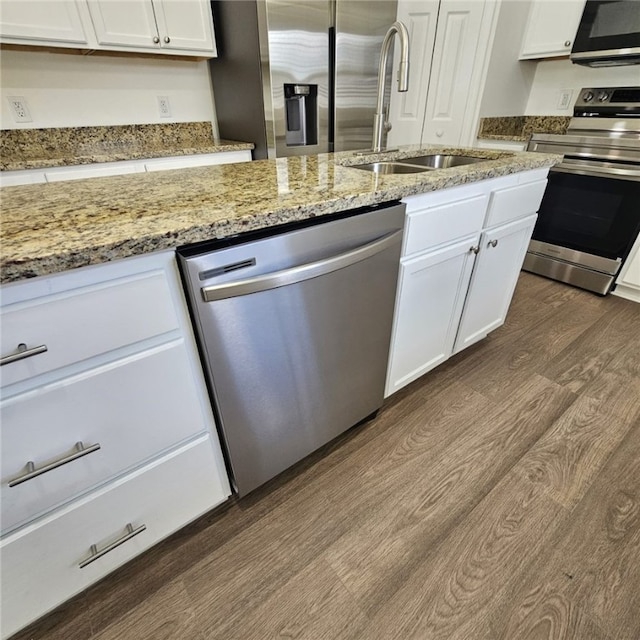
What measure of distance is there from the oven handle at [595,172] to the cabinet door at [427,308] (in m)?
1.44

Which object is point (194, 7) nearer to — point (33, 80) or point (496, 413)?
point (33, 80)

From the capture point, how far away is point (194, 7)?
2088 mm

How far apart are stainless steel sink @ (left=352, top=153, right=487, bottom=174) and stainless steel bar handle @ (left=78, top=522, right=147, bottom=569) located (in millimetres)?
1407

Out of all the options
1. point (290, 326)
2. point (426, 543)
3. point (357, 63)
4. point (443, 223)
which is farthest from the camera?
point (357, 63)

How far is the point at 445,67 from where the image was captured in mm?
2660

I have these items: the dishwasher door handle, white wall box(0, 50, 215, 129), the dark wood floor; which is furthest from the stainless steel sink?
white wall box(0, 50, 215, 129)

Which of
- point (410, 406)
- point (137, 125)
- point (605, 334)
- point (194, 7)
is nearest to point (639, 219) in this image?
point (605, 334)

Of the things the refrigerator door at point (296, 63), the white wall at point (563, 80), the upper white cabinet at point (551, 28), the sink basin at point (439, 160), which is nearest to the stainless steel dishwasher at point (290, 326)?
the sink basin at point (439, 160)

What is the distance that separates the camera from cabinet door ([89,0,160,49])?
6.08 ft

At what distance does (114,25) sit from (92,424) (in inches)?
90.1

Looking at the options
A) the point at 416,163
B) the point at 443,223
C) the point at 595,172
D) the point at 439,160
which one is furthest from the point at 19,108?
the point at 595,172

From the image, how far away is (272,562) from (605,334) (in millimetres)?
2110

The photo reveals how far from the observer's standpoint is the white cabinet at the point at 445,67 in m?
2.46

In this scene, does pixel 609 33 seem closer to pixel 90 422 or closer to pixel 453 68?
pixel 453 68
